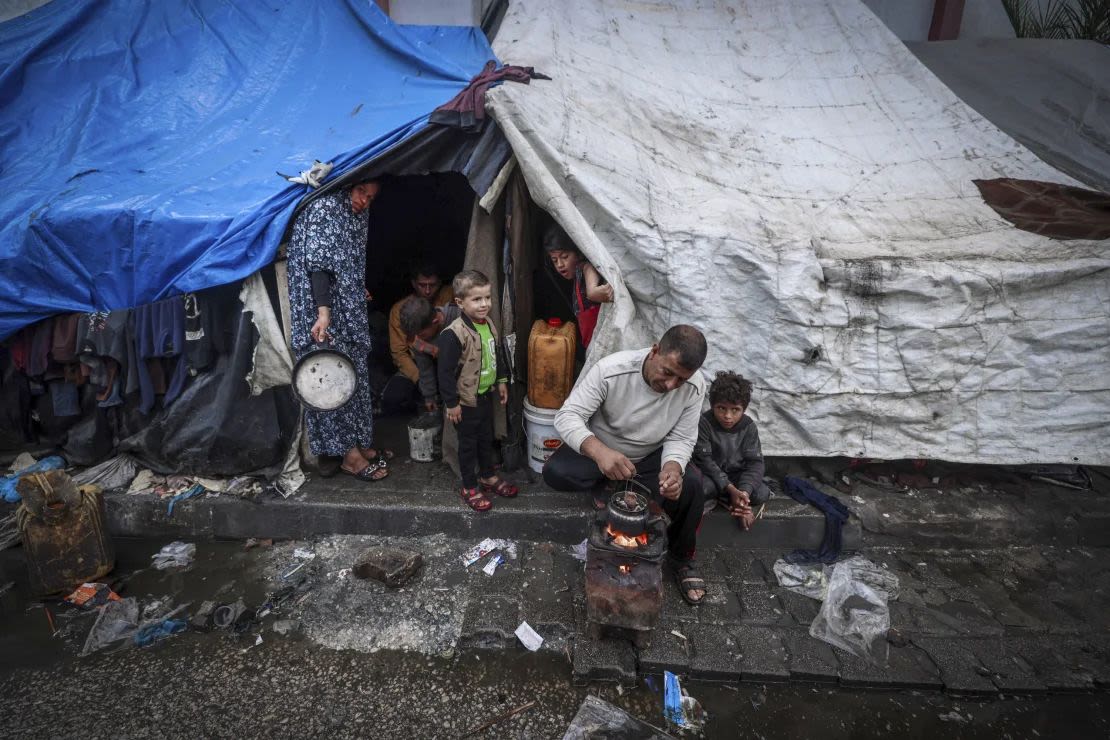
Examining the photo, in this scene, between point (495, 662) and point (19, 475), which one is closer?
point (495, 662)

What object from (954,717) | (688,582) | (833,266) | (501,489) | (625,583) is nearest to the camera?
(954,717)

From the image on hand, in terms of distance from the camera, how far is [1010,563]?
11.8ft

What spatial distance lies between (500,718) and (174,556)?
7.79 ft

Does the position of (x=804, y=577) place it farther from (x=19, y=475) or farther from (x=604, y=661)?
(x=19, y=475)

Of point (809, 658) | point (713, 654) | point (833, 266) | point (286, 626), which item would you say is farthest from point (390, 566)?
point (833, 266)

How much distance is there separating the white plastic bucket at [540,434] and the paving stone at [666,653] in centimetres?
130

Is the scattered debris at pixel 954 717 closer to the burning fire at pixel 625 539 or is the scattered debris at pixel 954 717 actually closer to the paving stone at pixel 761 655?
the paving stone at pixel 761 655

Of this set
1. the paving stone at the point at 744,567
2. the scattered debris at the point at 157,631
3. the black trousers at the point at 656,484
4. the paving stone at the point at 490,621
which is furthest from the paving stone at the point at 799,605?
the scattered debris at the point at 157,631

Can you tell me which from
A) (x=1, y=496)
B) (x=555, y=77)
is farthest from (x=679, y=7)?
(x=1, y=496)

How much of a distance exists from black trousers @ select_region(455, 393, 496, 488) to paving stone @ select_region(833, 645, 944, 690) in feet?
7.53

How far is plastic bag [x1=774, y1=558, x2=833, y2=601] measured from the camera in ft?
10.7

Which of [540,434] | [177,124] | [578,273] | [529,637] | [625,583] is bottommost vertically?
[529,637]

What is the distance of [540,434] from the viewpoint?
12.6 feet

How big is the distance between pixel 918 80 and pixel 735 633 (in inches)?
176
